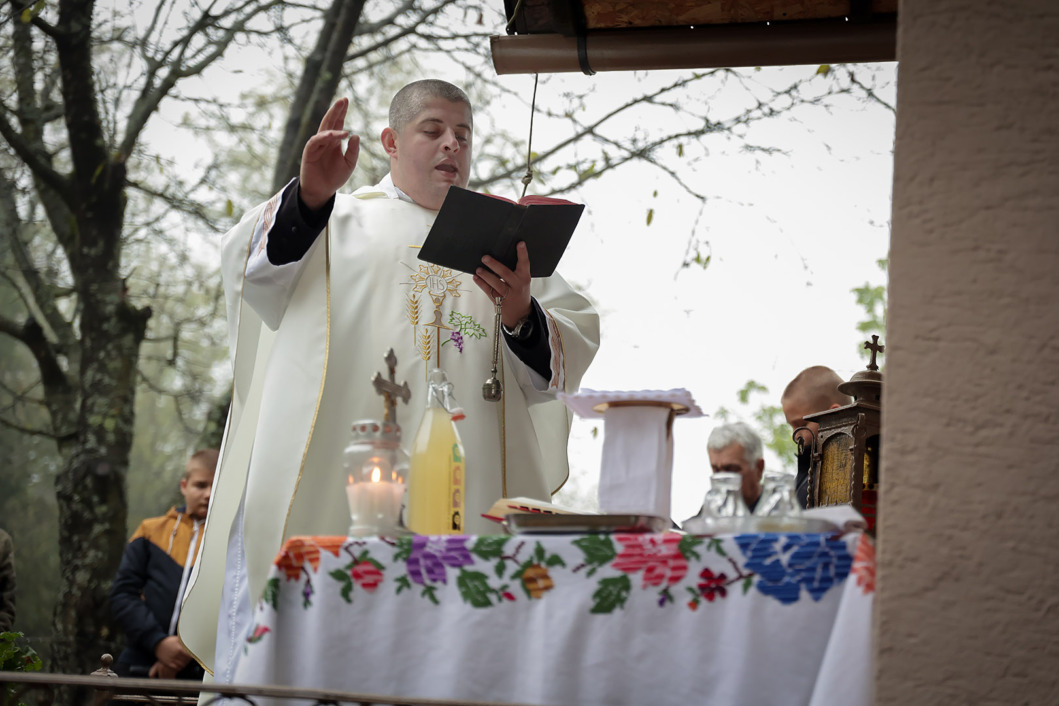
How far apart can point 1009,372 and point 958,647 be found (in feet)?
1.14

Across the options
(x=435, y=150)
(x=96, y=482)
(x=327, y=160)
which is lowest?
(x=96, y=482)

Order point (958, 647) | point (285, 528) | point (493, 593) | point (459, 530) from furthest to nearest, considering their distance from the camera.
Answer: point (285, 528) < point (459, 530) < point (493, 593) < point (958, 647)

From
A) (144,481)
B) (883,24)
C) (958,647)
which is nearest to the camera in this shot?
(958,647)

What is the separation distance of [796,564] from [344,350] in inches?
69.8

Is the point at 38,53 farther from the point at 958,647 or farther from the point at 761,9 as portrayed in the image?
the point at 958,647

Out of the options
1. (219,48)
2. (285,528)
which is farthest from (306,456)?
(219,48)

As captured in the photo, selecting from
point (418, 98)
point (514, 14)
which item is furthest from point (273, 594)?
point (418, 98)

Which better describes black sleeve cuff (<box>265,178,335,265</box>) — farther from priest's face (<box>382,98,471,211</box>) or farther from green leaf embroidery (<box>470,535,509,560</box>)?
green leaf embroidery (<box>470,535,509,560</box>)

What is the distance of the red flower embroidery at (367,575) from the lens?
5.86 feet

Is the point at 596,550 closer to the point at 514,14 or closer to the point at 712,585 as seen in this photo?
the point at 712,585

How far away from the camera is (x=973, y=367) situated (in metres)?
1.47

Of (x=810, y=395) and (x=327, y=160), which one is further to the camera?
(x=810, y=395)

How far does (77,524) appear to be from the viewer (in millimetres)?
7492

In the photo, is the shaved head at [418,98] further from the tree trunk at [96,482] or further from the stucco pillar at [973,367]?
the tree trunk at [96,482]
